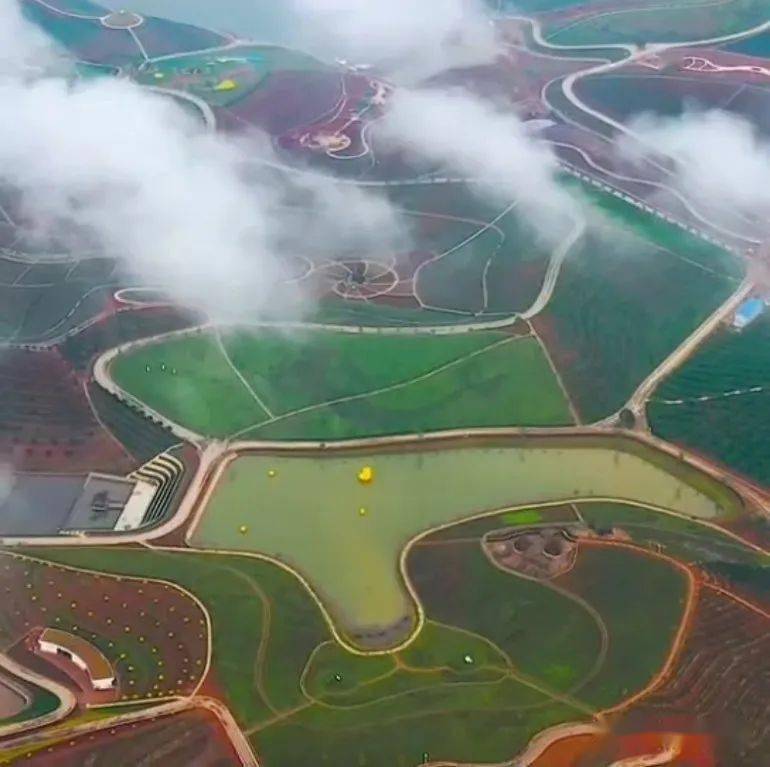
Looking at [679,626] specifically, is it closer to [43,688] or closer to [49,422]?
[43,688]

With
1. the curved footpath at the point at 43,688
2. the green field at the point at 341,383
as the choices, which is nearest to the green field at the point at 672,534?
the green field at the point at 341,383

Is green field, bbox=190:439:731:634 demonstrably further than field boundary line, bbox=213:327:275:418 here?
No

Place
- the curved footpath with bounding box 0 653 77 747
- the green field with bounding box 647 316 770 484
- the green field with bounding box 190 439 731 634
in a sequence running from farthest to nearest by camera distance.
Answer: the green field with bounding box 647 316 770 484 < the green field with bounding box 190 439 731 634 < the curved footpath with bounding box 0 653 77 747

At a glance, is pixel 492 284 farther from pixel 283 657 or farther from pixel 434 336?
pixel 283 657

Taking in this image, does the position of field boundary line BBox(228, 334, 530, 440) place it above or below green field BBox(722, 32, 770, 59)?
below

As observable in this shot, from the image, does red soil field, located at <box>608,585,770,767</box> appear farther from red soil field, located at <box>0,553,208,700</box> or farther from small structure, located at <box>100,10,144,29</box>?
small structure, located at <box>100,10,144,29</box>

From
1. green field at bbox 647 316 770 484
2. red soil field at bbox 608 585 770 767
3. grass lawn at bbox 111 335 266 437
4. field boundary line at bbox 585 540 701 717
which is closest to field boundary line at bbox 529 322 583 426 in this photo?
green field at bbox 647 316 770 484

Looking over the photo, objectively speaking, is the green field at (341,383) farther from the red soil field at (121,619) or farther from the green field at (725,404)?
the red soil field at (121,619)
